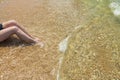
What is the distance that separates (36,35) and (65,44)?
94 cm

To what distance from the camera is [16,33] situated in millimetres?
7512

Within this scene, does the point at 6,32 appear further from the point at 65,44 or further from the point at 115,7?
the point at 115,7

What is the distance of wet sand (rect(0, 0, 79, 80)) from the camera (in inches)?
255

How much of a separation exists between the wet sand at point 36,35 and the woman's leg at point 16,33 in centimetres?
20

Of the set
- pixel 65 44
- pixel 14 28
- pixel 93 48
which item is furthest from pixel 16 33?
pixel 93 48

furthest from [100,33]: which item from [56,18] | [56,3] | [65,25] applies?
[56,3]

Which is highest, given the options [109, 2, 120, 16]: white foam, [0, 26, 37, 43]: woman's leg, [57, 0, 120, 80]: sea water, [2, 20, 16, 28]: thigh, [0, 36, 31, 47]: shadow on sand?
[2, 20, 16, 28]: thigh

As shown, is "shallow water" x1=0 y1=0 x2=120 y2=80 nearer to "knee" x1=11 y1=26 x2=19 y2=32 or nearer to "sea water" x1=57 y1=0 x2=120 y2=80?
"sea water" x1=57 y1=0 x2=120 y2=80

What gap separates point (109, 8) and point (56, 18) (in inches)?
95.7

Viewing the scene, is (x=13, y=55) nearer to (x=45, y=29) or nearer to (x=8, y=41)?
(x=8, y=41)

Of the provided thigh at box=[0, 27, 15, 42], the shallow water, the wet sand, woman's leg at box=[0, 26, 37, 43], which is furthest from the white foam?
thigh at box=[0, 27, 15, 42]

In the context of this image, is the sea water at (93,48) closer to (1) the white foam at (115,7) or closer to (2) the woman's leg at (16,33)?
(1) the white foam at (115,7)

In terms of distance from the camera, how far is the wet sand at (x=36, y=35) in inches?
255

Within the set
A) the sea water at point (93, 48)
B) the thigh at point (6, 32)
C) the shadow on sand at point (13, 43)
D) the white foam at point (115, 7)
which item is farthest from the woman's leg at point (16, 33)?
the white foam at point (115, 7)
